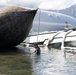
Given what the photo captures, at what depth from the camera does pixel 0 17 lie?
29562 millimetres

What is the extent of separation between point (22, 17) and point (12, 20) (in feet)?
3.29

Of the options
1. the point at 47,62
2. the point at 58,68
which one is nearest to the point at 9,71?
the point at 58,68

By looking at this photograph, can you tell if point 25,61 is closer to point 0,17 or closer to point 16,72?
point 16,72

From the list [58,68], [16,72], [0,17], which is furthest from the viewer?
[0,17]

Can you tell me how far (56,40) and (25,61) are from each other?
17.5 metres

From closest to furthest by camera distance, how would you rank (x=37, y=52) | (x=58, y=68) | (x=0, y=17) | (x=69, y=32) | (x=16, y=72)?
(x=16, y=72) → (x=58, y=68) → (x=37, y=52) → (x=0, y=17) → (x=69, y=32)

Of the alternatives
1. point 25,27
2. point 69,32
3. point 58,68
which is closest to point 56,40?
point 69,32

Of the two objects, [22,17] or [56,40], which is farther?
[56,40]

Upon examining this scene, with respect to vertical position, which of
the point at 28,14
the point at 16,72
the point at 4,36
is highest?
the point at 28,14

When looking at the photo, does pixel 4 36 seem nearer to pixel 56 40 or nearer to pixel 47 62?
pixel 47 62

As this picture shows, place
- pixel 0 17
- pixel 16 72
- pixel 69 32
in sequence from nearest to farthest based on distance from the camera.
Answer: pixel 16 72 → pixel 0 17 → pixel 69 32

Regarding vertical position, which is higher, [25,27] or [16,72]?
[25,27]

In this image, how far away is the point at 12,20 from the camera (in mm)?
29625

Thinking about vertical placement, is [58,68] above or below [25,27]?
below
